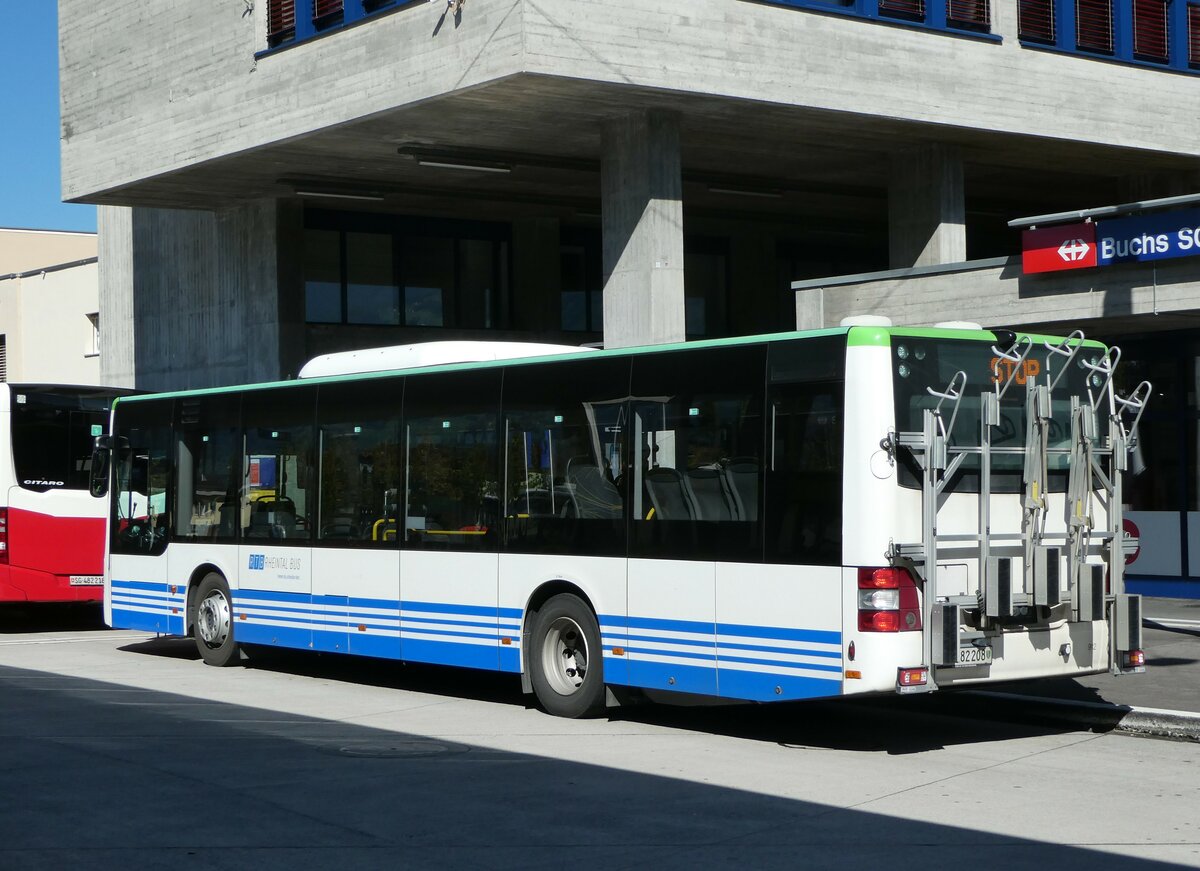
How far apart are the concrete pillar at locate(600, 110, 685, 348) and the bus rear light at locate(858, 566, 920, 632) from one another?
13.3 metres

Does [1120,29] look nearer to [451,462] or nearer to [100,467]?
[451,462]

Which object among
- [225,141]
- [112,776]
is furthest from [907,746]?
[225,141]

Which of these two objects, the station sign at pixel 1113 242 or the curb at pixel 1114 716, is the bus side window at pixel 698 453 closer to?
the curb at pixel 1114 716

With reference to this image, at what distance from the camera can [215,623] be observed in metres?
16.4

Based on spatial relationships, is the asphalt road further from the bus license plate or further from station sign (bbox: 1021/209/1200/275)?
station sign (bbox: 1021/209/1200/275)

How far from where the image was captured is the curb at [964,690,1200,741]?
36.6 feet

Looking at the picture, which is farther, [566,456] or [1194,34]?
[1194,34]

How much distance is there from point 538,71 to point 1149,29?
41.1 feet

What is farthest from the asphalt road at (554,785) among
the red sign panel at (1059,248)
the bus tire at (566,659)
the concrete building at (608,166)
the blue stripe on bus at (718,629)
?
the concrete building at (608,166)

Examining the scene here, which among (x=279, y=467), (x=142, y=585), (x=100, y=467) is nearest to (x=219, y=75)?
(x=100, y=467)

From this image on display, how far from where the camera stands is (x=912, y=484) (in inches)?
404

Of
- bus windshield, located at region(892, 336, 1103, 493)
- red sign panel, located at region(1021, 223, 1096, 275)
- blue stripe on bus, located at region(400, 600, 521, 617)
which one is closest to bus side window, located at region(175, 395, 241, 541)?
blue stripe on bus, located at region(400, 600, 521, 617)

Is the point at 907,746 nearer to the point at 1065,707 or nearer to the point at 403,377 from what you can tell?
Result: the point at 1065,707

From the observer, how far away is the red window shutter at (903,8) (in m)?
24.3
